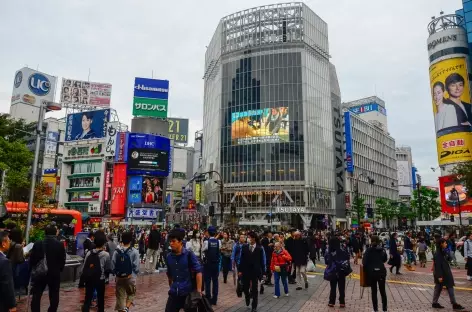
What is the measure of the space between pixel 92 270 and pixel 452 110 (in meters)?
67.2

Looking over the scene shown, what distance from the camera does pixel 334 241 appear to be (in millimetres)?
10008

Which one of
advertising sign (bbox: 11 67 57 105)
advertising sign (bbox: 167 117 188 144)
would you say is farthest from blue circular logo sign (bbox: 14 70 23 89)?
advertising sign (bbox: 167 117 188 144)

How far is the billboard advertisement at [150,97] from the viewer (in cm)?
7738

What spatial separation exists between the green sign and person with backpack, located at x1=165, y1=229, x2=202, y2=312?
74740 millimetres

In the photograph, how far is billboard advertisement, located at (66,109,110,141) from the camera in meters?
75.3

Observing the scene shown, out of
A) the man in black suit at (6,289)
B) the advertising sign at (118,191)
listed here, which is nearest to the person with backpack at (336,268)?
the man in black suit at (6,289)

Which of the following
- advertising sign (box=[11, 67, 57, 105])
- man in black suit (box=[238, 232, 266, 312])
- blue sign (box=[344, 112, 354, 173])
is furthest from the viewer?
advertising sign (box=[11, 67, 57, 105])

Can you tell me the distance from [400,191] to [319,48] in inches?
2983

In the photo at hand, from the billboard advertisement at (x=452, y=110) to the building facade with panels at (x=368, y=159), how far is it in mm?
17006

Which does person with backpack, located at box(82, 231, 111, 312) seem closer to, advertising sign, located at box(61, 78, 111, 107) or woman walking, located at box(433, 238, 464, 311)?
woman walking, located at box(433, 238, 464, 311)

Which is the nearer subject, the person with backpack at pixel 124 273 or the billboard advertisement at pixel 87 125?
the person with backpack at pixel 124 273

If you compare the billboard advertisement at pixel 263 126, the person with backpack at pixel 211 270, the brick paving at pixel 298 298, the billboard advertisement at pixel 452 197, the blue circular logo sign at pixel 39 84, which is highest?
the blue circular logo sign at pixel 39 84

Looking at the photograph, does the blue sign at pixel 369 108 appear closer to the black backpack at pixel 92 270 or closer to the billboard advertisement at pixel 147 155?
the billboard advertisement at pixel 147 155

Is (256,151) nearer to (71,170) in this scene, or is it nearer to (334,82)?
(334,82)
